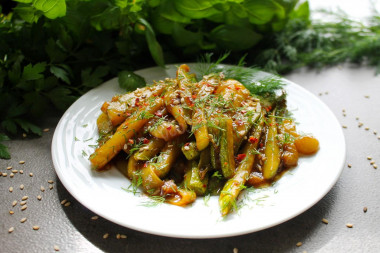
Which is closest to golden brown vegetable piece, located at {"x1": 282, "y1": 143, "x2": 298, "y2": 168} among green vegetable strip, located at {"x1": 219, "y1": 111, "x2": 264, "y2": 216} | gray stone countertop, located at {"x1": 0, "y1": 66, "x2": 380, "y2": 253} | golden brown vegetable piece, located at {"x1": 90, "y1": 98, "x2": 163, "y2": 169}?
green vegetable strip, located at {"x1": 219, "y1": 111, "x2": 264, "y2": 216}

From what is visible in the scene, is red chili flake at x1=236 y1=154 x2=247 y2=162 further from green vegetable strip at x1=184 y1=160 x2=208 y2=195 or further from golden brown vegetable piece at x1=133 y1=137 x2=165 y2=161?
golden brown vegetable piece at x1=133 y1=137 x2=165 y2=161

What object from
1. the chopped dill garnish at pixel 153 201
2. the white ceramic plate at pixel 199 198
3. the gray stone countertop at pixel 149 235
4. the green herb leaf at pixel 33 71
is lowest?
the gray stone countertop at pixel 149 235

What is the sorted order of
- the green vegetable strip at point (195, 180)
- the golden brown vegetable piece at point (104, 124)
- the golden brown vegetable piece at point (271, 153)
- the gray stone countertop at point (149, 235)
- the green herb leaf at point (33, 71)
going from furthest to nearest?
1. the green herb leaf at point (33, 71)
2. the golden brown vegetable piece at point (104, 124)
3. the golden brown vegetable piece at point (271, 153)
4. the green vegetable strip at point (195, 180)
5. the gray stone countertop at point (149, 235)

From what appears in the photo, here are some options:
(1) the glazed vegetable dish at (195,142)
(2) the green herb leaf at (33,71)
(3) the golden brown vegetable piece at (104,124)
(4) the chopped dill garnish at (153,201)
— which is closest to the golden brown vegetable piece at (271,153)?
(1) the glazed vegetable dish at (195,142)

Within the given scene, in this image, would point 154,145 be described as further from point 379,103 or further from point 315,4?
point 315,4

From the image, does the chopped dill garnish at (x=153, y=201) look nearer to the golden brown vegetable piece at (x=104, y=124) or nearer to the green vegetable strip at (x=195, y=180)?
the green vegetable strip at (x=195, y=180)

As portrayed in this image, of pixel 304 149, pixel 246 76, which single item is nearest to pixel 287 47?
pixel 246 76

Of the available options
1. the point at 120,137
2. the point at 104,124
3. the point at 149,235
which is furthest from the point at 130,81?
the point at 149,235

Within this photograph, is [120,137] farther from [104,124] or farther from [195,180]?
[195,180]
